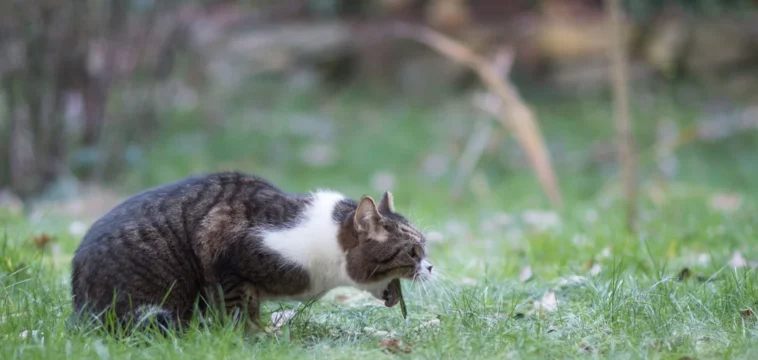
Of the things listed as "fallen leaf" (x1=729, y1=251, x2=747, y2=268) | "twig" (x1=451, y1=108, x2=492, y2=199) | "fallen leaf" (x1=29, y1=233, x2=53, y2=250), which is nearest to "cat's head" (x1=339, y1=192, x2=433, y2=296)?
"fallen leaf" (x1=729, y1=251, x2=747, y2=268)

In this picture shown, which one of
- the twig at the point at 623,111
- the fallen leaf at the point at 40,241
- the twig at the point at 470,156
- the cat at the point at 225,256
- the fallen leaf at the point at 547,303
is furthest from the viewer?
the twig at the point at 470,156

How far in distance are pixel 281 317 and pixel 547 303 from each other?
3.70ft

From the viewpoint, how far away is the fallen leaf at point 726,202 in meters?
6.91

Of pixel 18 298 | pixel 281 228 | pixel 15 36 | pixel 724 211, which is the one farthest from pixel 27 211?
pixel 724 211

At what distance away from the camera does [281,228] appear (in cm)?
350

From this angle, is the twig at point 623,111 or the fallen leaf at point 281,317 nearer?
the fallen leaf at point 281,317

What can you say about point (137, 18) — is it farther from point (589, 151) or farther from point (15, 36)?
point (589, 151)

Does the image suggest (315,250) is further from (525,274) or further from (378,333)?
(525,274)

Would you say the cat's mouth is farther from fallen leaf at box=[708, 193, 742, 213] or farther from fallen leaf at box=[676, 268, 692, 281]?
fallen leaf at box=[708, 193, 742, 213]

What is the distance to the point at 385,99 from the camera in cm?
1222

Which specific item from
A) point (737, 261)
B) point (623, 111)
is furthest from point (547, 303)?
point (623, 111)

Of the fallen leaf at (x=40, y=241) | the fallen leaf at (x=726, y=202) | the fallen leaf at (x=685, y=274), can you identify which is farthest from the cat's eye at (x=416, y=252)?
the fallen leaf at (x=726, y=202)

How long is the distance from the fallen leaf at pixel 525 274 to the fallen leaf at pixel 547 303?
0.37 meters

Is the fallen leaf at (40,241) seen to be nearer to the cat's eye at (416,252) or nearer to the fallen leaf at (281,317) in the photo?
the fallen leaf at (281,317)
